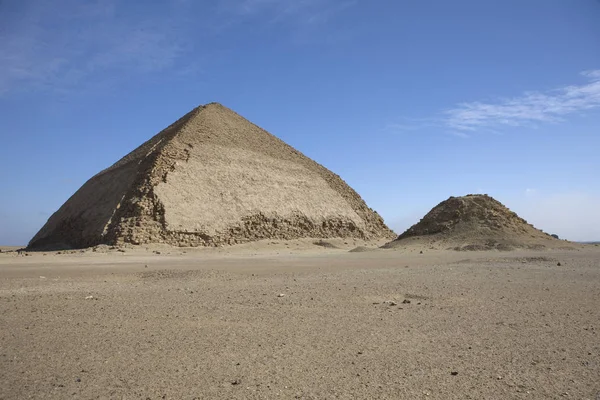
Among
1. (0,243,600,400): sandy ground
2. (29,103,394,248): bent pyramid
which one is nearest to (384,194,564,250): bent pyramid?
(29,103,394,248): bent pyramid

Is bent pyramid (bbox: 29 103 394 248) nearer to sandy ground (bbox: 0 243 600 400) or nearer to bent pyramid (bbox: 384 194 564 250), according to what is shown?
bent pyramid (bbox: 384 194 564 250)

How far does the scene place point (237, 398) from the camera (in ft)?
13.9

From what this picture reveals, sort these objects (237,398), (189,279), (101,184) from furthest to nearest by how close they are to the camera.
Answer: (101,184), (189,279), (237,398)

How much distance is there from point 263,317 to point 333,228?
1248 inches

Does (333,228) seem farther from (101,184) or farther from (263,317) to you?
(263,317)

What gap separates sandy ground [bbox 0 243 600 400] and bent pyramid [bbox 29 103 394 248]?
18.8 meters

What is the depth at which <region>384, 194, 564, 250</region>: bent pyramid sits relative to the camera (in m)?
24.2

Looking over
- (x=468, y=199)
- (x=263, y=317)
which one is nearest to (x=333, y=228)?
(x=468, y=199)

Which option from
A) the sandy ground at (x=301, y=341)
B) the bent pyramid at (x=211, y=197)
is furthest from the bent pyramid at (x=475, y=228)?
the sandy ground at (x=301, y=341)

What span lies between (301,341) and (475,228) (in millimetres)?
21769

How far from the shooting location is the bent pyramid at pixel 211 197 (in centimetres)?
3012

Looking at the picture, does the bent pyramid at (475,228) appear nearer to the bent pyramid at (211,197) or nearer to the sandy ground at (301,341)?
the bent pyramid at (211,197)

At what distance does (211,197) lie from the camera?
3353 cm

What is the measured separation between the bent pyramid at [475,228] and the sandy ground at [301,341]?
13.3 metres
